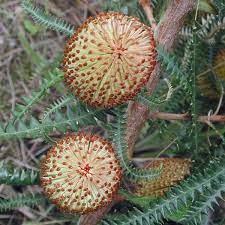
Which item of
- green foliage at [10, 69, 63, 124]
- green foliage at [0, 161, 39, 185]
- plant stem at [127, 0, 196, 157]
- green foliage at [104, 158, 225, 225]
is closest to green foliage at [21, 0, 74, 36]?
green foliage at [10, 69, 63, 124]

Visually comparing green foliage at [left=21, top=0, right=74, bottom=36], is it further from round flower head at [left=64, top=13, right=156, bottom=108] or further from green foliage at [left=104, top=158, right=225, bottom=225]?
green foliage at [left=104, top=158, right=225, bottom=225]

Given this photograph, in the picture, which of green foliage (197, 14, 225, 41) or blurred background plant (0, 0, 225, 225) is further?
green foliage (197, 14, 225, 41)

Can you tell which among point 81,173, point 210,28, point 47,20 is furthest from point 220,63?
point 81,173

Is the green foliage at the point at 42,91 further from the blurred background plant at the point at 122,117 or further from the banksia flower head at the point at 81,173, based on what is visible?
the banksia flower head at the point at 81,173

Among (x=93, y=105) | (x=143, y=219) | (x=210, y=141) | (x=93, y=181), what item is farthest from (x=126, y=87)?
(x=210, y=141)

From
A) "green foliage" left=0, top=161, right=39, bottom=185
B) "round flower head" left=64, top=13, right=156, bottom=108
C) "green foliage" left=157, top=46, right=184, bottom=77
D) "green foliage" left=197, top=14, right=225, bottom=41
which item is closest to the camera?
"round flower head" left=64, top=13, right=156, bottom=108
